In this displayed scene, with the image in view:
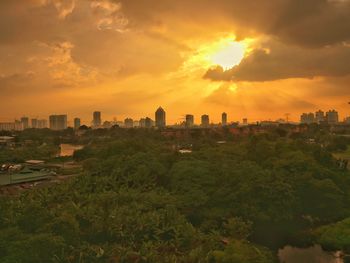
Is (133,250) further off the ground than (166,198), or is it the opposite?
(166,198)

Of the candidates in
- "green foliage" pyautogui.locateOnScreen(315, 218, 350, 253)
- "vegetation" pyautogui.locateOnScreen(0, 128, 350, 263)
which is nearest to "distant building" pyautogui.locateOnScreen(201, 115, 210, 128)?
"vegetation" pyautogui.locateOnScreen(0, 128, 350, 263)

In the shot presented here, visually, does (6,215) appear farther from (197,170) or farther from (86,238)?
→ (197,170)

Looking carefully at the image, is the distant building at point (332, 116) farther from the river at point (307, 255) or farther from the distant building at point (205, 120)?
the river at point (307, 255)

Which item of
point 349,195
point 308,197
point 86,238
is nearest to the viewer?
point 86,238

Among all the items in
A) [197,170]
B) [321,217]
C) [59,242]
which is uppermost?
[197,170]

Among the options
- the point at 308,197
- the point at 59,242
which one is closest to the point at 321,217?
the point at 308,197

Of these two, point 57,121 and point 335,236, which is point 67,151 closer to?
point 335,236

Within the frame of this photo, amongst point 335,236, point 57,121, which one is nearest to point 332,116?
point 57,121
